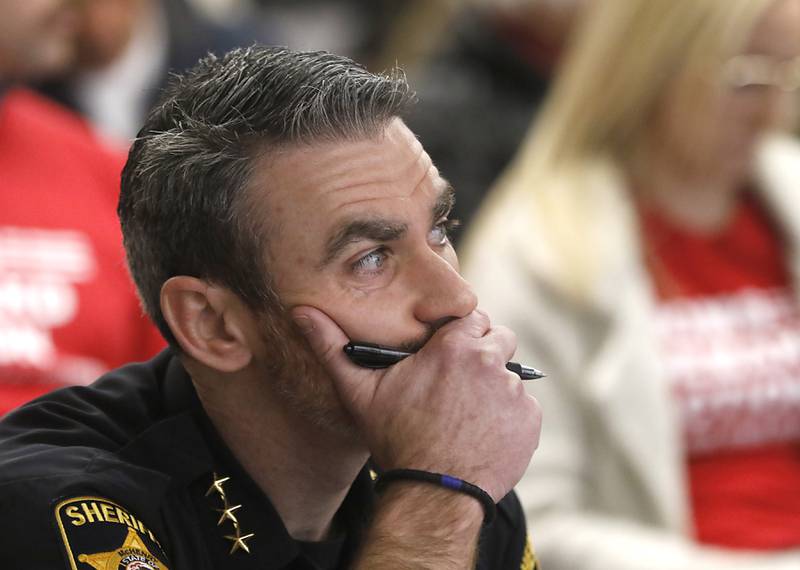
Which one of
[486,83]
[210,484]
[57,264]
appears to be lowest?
[210,484]

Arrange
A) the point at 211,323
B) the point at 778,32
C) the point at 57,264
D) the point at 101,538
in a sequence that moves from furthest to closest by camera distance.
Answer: the point at 778,32
the point at 57,264
the point at 211,323
the point at 101,538

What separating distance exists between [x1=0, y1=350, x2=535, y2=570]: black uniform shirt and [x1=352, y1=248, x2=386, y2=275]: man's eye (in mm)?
300

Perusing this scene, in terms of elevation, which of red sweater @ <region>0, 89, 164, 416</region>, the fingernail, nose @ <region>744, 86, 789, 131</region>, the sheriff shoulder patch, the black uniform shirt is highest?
nose @ <region>744, 86, 789, 131</region>

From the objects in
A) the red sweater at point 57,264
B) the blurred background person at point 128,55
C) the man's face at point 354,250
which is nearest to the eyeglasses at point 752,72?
the red sweater at point 57,264

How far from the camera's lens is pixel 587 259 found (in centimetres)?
295

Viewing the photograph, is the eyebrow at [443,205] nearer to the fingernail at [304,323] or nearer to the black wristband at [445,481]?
the fingernail at [304,323]

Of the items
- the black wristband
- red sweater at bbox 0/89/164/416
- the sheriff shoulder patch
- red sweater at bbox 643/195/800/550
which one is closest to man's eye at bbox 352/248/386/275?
the black wristband

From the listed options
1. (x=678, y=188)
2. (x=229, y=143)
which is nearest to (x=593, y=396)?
(x=678, y=188)

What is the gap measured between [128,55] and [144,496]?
271cm

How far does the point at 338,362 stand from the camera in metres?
1.72

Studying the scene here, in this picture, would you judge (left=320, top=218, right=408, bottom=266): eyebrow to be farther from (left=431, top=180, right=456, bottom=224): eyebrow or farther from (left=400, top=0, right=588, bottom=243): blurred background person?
(left=400, top=0, right=588, bottom=243): blurred background person

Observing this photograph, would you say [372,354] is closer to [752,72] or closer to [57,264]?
[57,264]

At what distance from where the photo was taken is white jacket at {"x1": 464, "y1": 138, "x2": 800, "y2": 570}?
A: 2.86m

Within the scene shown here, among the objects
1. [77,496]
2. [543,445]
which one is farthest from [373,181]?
[543,445]
